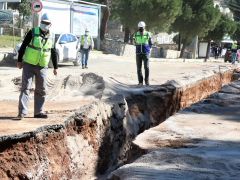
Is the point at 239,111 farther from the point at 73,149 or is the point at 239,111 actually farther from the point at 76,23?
the point at 76,23

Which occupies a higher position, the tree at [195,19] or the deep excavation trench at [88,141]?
the tree at [195,19]

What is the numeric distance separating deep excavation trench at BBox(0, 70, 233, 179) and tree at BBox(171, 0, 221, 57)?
36.7 metres

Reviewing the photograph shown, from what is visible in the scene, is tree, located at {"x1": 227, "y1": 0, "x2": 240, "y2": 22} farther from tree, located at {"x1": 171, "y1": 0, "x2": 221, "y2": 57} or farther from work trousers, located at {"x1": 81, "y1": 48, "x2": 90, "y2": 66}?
work trousers, located at {"x1": 81, "y1": 48, "x2": 90, "y2": 66}

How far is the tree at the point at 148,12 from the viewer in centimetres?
4116

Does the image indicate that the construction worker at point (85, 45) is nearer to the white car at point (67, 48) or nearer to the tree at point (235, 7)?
the white car at point (67, 48)

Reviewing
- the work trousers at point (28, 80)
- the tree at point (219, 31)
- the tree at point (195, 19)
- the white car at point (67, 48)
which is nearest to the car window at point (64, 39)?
the white car at point (67, 48)

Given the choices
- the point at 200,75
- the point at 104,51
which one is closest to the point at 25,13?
the point at 104,51

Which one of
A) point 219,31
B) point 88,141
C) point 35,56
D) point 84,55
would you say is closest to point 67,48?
point 84,55

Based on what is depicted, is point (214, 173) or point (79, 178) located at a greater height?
point (214, 173)

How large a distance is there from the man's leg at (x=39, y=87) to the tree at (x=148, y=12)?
32511mm

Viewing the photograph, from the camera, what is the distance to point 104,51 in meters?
40.5

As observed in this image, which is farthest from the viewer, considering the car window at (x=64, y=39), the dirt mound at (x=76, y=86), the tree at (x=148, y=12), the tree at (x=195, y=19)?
the tree at (x=195, y=19)

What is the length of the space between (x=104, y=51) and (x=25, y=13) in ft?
20.3

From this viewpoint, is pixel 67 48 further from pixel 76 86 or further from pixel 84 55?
pixel 76 86
